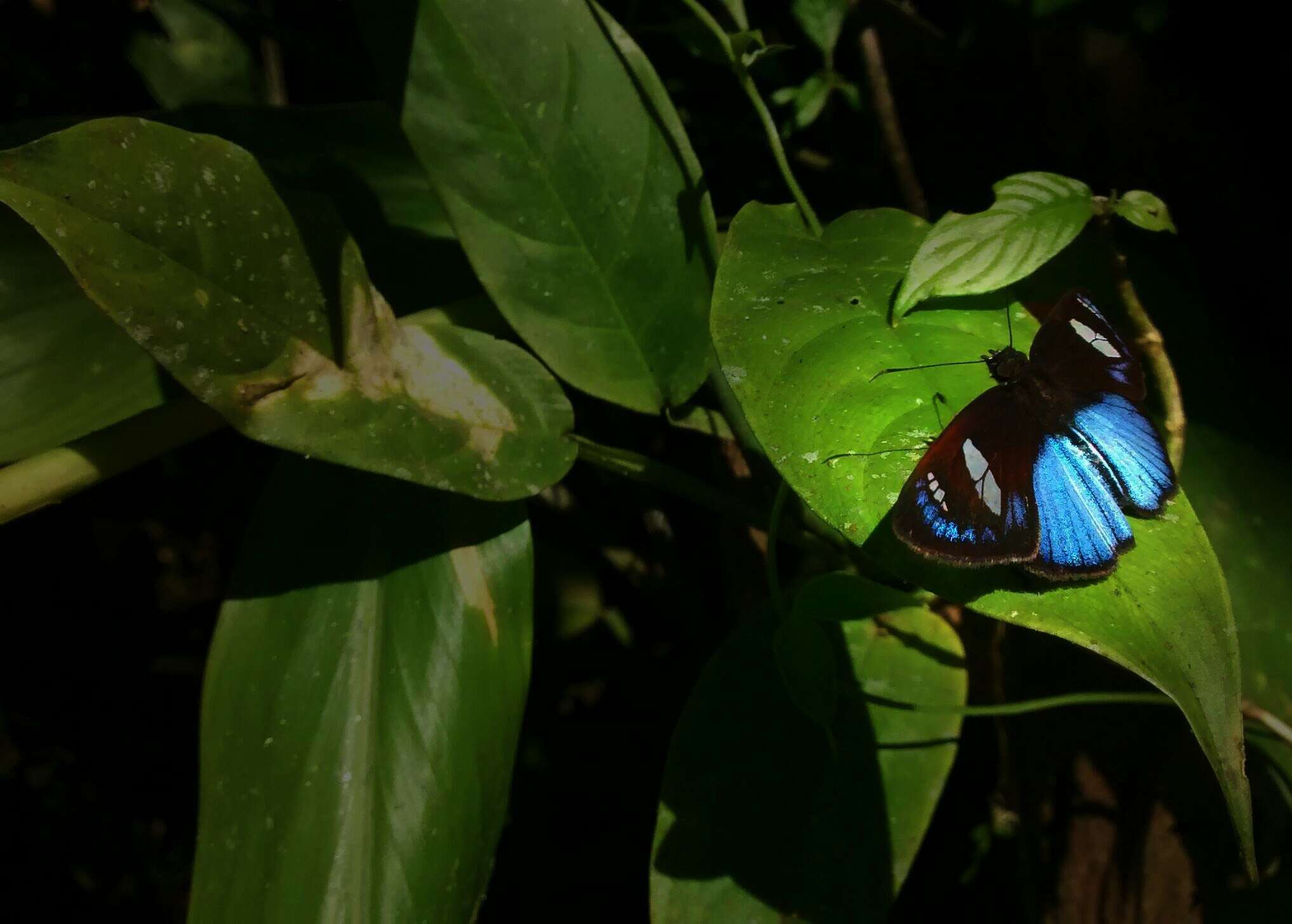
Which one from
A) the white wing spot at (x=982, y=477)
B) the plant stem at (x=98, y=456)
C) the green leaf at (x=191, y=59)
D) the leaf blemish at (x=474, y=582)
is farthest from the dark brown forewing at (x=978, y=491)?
the green leaf at (x=191, y=59)

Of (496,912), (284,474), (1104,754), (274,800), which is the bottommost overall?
(496,912)

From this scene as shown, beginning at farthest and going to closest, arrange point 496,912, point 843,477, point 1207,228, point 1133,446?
point 496,912
point 1207,228
point 1133,446
point 843,477

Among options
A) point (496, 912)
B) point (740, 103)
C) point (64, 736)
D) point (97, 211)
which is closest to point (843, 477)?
point (97, 211)

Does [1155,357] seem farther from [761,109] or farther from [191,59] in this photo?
[191,59]

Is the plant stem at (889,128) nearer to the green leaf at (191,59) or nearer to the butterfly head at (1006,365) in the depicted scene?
the butterfly head at (1006,365)

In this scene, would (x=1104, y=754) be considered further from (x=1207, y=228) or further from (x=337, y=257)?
(x=337, y=257)

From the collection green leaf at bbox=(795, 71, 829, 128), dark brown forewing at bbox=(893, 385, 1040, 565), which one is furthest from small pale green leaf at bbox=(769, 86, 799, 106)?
dark brown forewing at bbox=(893, 385, 1040, 565)

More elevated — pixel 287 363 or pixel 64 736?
pixel 287 363

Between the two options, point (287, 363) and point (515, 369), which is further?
point (515, 369)
